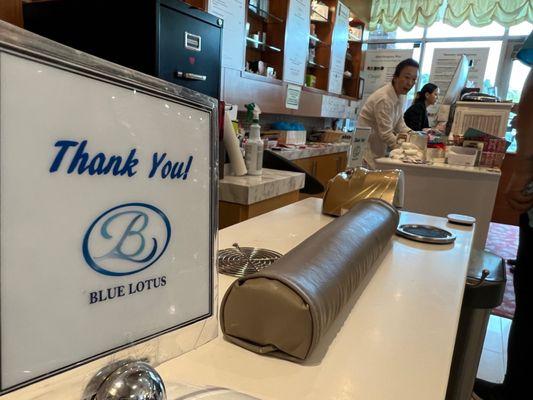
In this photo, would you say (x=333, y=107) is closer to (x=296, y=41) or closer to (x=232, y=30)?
(x=296, y=41)

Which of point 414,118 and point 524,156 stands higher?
point 414,118

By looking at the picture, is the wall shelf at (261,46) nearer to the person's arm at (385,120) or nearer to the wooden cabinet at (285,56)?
the wooden cabinet at (285,56)

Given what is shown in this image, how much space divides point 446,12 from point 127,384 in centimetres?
630

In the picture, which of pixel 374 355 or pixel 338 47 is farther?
pixel 338 47

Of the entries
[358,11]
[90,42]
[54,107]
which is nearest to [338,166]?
[358,11]

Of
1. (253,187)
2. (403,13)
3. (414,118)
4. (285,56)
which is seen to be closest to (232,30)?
(285,56)

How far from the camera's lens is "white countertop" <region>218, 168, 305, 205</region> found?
140cm

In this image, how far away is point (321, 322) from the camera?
1.40 ft

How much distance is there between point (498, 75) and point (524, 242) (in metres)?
5.23

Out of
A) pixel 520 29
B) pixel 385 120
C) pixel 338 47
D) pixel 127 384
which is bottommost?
pixel 127 384

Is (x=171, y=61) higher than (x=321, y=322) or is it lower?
higher

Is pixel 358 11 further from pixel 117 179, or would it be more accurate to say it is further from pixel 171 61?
pixel 117 179

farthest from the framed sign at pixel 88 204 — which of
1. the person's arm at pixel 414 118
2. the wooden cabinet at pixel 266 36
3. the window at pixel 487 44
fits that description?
the window at pixel 487 44

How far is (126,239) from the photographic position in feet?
0.99
